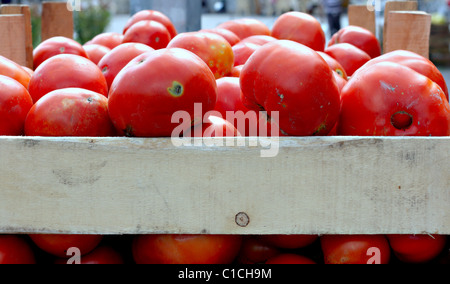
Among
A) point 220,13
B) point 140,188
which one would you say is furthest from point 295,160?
point 220,13

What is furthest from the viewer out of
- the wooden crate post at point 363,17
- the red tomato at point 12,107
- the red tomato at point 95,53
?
the wooden crate post at point 363,17

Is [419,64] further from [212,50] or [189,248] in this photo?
[189,248]

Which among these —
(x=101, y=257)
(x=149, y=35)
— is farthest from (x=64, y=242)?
(x=149, y=35)

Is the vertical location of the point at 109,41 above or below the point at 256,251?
above

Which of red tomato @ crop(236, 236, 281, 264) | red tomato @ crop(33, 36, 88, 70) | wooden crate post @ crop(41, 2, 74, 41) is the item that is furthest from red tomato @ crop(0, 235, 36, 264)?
wooden crate post @ crop(41, 2, 74, 41)

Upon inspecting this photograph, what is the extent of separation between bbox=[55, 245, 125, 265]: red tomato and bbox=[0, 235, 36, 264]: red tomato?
0.29 feet

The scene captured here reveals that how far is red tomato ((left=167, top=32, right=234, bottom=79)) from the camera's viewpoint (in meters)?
1.89

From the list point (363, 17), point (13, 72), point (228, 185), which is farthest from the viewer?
point (363, 17)

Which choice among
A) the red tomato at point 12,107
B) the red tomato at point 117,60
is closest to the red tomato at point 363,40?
the red tomato at point 117,60

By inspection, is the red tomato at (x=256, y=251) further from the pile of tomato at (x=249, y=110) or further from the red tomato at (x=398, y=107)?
the red tomato at (x=398, y=107)

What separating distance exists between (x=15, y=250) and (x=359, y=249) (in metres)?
0.91

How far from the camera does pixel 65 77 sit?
5.47ft

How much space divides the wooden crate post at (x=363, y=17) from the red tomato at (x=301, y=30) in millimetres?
942

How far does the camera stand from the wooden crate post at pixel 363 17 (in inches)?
130
